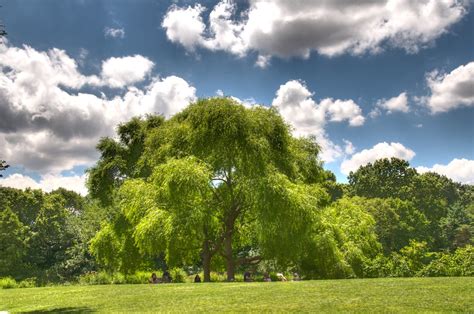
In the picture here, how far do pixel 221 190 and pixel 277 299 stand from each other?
12555mm

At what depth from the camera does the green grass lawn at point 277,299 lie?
35.6ft

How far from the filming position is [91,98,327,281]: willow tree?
69.6 feet

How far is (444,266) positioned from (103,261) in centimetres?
2058

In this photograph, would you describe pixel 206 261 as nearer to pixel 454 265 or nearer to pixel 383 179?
pixel 454 265

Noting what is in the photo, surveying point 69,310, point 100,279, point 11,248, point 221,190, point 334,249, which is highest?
point 221,190

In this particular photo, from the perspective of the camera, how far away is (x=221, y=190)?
2484cm

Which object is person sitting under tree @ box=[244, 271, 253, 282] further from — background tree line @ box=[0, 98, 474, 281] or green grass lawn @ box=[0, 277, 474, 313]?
green grass lawn @ box=[0, 277, 474, 313]

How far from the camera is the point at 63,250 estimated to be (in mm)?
52031

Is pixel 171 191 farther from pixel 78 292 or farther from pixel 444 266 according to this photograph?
pixel 444 266

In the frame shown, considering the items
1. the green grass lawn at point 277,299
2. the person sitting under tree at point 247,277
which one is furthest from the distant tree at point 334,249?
the green grass lawn at point 277,299

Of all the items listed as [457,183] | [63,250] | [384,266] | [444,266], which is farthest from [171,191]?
[457,183]

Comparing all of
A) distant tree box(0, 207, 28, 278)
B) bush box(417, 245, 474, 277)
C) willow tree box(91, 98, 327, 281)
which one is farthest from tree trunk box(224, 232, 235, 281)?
distant tree box(0, 207, 28, 278)

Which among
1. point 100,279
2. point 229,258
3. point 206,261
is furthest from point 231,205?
point 100,279

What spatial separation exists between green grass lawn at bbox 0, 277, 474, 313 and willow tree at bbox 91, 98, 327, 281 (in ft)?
17.2
